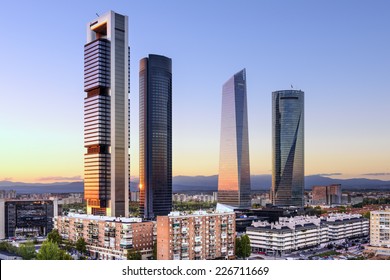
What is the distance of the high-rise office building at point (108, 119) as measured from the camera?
508 inches

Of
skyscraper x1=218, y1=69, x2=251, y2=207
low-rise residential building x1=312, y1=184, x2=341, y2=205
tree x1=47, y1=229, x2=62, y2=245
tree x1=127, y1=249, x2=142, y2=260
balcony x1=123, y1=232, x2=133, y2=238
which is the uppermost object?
skyscraper x1=218, y1=69, x2=251, y2=207

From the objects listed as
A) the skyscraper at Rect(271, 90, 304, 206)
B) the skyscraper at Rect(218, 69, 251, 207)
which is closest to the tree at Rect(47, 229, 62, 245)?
the skyscraper at Rect(218, 69, 251, 207)

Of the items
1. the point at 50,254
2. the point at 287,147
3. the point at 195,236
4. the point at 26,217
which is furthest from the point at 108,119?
the point at 287,147

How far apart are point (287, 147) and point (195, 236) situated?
608 inches

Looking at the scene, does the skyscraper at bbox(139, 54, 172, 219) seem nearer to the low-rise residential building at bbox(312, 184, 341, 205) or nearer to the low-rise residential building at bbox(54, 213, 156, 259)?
the low-rise residential building at bbox(312, 184, 341, 205)

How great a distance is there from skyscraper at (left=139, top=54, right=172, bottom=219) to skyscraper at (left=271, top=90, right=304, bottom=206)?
21.0 ft

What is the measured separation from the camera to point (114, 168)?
42.3 feet

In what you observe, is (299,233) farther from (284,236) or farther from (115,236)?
(115,236)

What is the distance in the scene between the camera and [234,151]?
20.0 m

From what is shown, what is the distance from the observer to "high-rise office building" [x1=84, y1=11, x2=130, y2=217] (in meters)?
12.9

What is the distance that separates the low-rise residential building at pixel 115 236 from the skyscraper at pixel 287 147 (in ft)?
45.5

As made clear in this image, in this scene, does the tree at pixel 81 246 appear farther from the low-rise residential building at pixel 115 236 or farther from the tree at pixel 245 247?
the tree at pixel 245 247

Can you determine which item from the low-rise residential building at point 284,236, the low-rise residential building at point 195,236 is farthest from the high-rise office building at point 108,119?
the low-rise residential building at point 195,236
